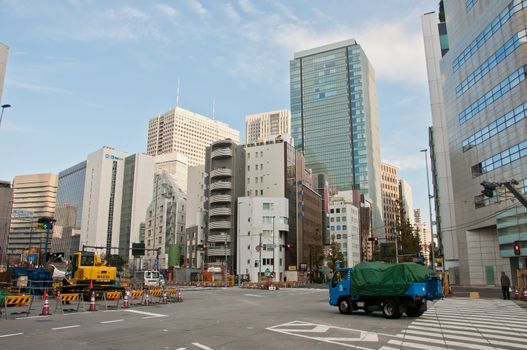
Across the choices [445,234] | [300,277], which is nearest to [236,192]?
[300,277]

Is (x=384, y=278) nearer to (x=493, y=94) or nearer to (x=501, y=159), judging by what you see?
(x=501, y=159)

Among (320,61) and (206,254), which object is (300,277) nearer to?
(206,254)

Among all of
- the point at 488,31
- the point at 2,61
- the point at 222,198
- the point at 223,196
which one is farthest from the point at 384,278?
the point at 222,198

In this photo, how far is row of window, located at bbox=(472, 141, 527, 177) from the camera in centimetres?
4538

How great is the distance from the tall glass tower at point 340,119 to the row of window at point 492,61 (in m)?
113

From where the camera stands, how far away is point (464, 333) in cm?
1430

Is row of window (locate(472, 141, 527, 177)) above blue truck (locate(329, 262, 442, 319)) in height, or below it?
above

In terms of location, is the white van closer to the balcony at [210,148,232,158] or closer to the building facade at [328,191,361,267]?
the balcony at [210,148,232,158]

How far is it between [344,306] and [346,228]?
12432cm

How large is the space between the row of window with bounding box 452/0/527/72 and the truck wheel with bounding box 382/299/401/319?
40.2m

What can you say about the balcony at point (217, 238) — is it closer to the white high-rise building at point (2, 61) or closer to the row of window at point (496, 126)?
the white high-rise building at point (2, 61)

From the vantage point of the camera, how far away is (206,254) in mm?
93312

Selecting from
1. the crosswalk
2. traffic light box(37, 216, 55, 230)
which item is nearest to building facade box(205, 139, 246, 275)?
traffic light box(37, 216, 55, 230)

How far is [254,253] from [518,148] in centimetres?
5516
